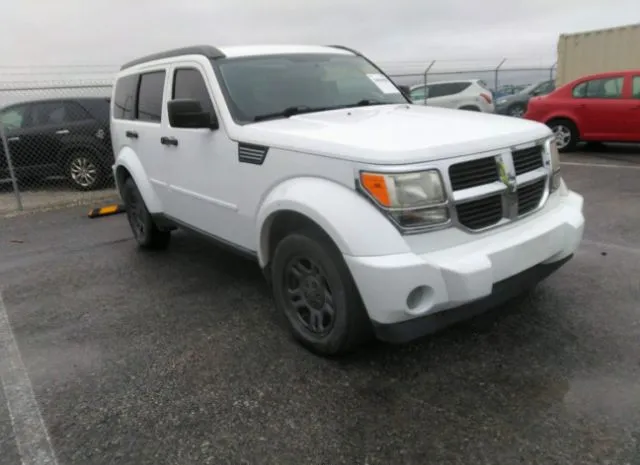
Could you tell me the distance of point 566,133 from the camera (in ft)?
35.1

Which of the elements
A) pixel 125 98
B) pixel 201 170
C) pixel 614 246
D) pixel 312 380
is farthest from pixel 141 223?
pixel 614 246

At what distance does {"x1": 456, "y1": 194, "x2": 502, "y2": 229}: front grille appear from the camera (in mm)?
2842

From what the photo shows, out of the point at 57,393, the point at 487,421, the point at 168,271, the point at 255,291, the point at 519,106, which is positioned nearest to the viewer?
the point at 487,421

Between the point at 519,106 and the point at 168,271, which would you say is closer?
the point at 168,271

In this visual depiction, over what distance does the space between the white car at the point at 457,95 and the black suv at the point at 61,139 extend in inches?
377

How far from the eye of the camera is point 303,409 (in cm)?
279

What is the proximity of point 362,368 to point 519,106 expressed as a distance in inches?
648

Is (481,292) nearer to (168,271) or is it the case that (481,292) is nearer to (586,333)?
(586,333)

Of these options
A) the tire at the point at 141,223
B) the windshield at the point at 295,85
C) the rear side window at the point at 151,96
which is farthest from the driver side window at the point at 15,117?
the windshield at the point at 295,85

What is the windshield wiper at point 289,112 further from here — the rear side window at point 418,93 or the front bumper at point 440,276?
the rear side window at point 418,93

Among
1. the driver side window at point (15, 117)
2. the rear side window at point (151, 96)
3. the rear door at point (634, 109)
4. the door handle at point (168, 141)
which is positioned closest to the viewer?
the door handle at point (168, 141)

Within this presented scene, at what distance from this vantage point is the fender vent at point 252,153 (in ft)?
11.2

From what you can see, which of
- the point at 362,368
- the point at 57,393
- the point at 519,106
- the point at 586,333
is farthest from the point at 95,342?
the point at 519,106

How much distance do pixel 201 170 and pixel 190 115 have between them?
1.75ft
